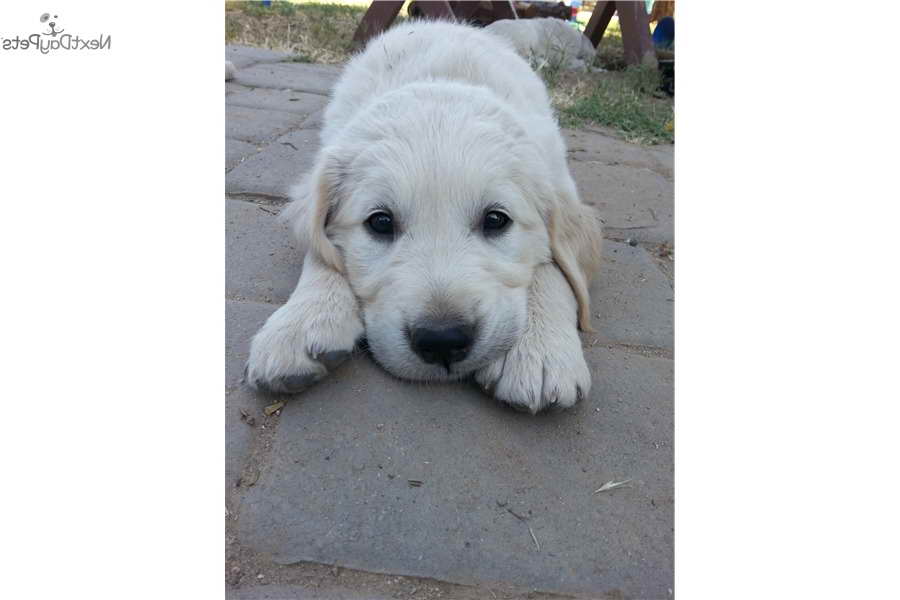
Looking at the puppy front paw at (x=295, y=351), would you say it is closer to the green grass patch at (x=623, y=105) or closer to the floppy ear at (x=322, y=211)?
the floppy ear at (x=322, y=211)

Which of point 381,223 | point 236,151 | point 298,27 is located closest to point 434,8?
point 298,27

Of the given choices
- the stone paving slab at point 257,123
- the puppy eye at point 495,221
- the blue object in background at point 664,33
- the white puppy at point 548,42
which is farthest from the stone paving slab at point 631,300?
the blue object in background at point 664,33

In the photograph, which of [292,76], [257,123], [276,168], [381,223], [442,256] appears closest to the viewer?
[442,256]

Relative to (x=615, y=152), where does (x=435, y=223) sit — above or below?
above

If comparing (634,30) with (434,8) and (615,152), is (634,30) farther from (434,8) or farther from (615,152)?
(615,152)

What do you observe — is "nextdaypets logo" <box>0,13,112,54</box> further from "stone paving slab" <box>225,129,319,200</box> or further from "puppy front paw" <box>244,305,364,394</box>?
"stone paving slab" <box>225,129,319,200</box>

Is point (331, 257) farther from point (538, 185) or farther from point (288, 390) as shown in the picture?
point (538, 185)

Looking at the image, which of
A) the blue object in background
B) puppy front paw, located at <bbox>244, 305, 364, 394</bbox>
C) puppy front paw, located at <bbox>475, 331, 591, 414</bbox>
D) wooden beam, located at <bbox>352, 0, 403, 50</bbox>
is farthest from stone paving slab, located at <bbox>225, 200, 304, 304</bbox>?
the blue object in background
